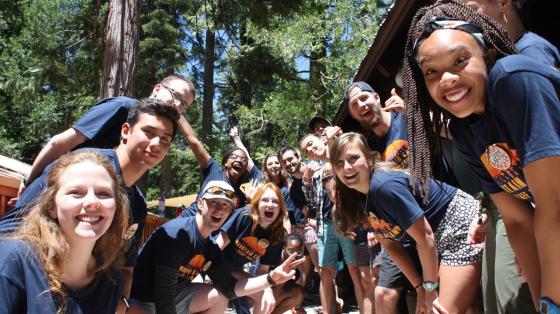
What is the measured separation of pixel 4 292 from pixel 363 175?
86.3 inches

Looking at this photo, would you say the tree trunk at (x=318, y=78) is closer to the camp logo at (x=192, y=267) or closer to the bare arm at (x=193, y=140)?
the bare arm at (x=193, y=140)

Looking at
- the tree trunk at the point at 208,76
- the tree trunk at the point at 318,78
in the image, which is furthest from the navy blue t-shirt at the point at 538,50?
the tree trunk at the point at 208,76

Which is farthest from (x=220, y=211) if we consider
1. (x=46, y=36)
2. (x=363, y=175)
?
(x=46, y=36)

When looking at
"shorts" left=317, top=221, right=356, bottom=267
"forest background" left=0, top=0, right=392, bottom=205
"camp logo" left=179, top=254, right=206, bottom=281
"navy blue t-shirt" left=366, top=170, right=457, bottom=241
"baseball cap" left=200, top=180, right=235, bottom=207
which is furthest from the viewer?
"forest background" left=0, top=0, right=392, bottom=205

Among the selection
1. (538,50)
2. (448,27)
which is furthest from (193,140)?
(538,50)

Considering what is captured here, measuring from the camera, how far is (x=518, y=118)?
1.47 metres

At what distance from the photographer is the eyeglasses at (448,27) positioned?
1699 mm

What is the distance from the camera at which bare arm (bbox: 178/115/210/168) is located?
13.3 feet

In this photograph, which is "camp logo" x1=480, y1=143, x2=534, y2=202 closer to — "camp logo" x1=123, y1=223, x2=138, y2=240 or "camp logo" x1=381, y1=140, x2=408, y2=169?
"camp logo" x1=381, y1=140, x2=408, y2=169

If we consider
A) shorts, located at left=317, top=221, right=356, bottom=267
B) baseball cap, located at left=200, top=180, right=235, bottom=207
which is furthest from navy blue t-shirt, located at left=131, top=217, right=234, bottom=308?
shorts, located at left=317, top=221, right=356, bottom=267

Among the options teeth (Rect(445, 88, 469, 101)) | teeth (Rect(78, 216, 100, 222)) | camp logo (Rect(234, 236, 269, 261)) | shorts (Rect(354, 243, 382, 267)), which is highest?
teeth (Rect(445, 88, 469, 101))

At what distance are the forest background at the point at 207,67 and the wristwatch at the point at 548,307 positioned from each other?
7.46 meters

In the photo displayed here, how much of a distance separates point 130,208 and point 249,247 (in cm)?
173

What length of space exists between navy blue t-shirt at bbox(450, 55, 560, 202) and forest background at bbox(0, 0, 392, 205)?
279 inches
